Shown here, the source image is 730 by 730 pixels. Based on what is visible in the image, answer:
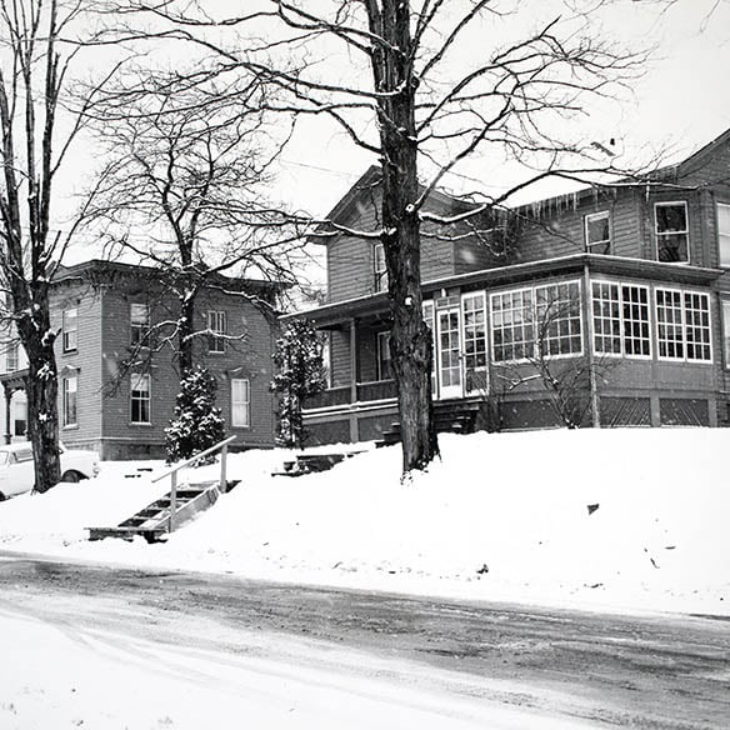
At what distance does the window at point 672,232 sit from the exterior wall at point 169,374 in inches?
644

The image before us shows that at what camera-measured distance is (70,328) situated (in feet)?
153

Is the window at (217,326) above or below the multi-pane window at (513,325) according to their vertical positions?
above

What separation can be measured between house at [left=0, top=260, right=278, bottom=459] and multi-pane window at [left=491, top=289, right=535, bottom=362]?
15657 millimetres

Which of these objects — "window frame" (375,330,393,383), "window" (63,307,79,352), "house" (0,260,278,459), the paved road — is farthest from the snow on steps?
"window" (63,307,79,352)

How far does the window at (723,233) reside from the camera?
30.5m

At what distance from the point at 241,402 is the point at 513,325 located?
22.8 m

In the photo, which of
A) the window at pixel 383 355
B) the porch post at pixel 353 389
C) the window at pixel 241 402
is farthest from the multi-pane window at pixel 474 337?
the window at pixel 241 402

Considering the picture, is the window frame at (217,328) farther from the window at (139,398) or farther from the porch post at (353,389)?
the porch post at (353,389)

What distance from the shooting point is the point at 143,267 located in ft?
128

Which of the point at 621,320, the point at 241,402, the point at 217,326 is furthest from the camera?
the point at 241,402

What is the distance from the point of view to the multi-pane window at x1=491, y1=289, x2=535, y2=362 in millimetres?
27625

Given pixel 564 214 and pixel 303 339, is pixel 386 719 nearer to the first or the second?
pixel 564 214

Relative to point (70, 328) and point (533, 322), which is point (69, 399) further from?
point (533, 322)

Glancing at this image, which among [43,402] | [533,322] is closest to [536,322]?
[533,322]
